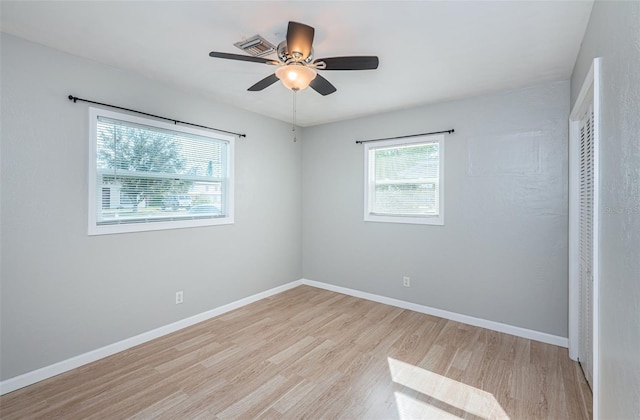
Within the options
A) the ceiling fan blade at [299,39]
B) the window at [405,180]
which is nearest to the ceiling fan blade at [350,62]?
the ceiling fan blade at [299,39]

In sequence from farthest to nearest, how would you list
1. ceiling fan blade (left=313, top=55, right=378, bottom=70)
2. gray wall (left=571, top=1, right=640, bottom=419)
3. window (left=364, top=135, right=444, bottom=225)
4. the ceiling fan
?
1. window (left=364, top=135, right=444, bottom=225)
2. ceiling fan blade (left=313, top=55, right=378, bottom=70)
3. the ceiling fan
4. gray wall (left=571, top=1, right=640, bottom=419)

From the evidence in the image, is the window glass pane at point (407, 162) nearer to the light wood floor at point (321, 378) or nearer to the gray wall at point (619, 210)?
the light wood floor at point (321, 378)

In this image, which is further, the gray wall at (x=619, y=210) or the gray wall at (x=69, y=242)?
the gray wall at (x=69, y=242)

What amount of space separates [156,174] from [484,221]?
11.7ft

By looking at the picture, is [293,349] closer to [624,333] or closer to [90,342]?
[90,342]

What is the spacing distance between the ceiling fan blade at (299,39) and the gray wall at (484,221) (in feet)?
7.77

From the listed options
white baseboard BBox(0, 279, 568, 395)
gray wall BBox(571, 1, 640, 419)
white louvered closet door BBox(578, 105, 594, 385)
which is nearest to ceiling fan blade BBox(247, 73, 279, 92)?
gray wall BBox(571, 1, 640, 419)

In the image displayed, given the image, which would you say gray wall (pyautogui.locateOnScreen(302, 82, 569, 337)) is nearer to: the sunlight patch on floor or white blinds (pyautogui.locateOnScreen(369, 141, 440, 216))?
white blinds (pyautogui.locateOnScreen(369, 141, 440, 216))

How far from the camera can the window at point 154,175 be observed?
2.68 meters

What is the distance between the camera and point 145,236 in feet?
9.80

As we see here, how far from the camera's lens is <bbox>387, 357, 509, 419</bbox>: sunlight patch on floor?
202 cm

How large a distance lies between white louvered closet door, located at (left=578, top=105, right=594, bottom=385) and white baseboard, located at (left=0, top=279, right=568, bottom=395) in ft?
1.92

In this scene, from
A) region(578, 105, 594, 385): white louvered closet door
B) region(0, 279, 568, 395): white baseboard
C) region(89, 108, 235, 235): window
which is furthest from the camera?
region(89, 108, 235, 235): window

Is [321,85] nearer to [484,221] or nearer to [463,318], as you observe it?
[484,221]
